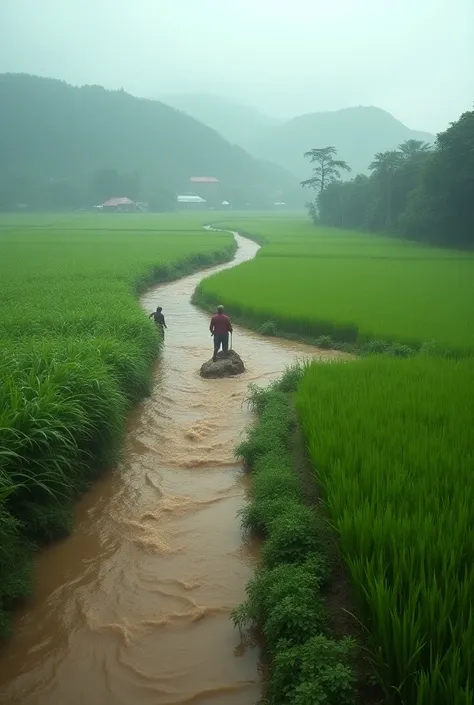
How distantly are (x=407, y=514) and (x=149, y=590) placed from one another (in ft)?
8.27

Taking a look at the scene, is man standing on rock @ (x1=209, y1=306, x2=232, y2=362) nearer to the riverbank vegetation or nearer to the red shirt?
A: the red shirt

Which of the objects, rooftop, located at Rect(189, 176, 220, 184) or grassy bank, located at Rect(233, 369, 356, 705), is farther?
rooftop, located at Rect(189, 176, 220, 184)

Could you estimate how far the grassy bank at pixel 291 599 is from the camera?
315 centimetres

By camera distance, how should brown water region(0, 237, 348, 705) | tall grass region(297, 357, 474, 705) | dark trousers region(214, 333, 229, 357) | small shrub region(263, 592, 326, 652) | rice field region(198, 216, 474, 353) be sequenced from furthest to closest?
rice field region(198, 216, 474, 353) < dark trousers region(214, 333, 229, 357) < brown water region(0, 237, 348, 705) < small shrub region(263, 592, 326, 652) < tall grass region(297, 357, 474, 705)

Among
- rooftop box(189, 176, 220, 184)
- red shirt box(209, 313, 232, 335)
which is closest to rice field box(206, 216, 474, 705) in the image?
red shirt box(209, 313, 232, 335)

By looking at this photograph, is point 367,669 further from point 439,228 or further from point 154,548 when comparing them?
point 439,228

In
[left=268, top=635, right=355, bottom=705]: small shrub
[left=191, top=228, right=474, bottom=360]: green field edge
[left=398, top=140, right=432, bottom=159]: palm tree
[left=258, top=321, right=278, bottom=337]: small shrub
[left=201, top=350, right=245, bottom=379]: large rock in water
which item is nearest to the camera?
[left=268, top=635, right=355, bottom=705]: small shrub

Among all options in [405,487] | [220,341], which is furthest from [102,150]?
[405,487]

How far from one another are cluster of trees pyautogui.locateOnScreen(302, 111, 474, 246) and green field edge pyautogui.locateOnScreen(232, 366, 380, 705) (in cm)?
2786

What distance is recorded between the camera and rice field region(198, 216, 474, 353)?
1252 cm

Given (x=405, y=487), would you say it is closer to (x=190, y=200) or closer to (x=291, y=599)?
(x=291, y=599)

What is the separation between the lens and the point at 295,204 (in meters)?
118

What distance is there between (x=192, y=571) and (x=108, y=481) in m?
2.22

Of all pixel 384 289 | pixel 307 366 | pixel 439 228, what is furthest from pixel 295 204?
pixel 307 366
